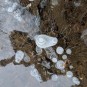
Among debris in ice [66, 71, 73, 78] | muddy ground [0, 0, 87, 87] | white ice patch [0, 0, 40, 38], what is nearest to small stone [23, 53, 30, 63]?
muddy ground [0, 0, 87, 87]

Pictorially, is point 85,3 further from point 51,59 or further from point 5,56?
point 5,56

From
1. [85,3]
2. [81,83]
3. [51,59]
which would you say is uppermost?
[85,3]

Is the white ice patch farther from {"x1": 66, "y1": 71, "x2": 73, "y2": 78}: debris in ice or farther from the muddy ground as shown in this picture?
{"x1": 66, "y1": 71, "x2": 73, "y2": 78}: debris in ice

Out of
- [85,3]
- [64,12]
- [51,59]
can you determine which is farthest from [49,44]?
[85,3]

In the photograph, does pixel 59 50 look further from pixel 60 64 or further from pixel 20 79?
pixel 20 79

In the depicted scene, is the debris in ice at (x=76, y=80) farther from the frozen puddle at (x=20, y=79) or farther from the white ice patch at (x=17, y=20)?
the white ice patch at (x=17, y=20)

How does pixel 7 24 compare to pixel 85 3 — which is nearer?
pixel 85 3

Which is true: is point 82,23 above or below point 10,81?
above
